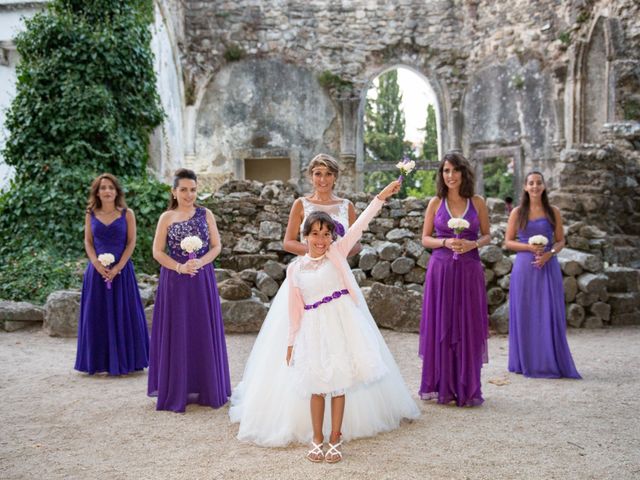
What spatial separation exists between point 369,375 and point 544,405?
190 cm

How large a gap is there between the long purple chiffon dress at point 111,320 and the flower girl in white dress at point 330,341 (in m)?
2.51

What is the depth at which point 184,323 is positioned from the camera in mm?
4637

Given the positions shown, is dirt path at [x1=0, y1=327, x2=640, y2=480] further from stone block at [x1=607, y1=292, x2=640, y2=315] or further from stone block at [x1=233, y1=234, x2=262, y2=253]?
stone block at [x1=233, y1=234, x2=262, y2=253]

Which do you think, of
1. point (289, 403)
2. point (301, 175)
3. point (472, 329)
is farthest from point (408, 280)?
point (301, 175)

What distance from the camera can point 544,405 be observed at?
4629 millimetres

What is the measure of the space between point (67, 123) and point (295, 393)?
863 centimetres

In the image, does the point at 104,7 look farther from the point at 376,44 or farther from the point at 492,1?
the point at 492,1

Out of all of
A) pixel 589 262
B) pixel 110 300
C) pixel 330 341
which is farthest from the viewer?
pixel 589 262

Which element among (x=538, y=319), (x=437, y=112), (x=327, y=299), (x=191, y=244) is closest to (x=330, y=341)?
(x=327, y=299)

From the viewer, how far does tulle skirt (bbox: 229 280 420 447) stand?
356 cm

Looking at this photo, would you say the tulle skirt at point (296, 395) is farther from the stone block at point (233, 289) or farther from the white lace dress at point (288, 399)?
the stone block at point (233, 289)

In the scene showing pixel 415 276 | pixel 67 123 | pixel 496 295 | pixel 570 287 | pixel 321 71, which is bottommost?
pixel 496 295

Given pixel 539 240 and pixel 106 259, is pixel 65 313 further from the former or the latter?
pixel 539 240

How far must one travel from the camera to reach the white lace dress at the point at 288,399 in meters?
3.77
